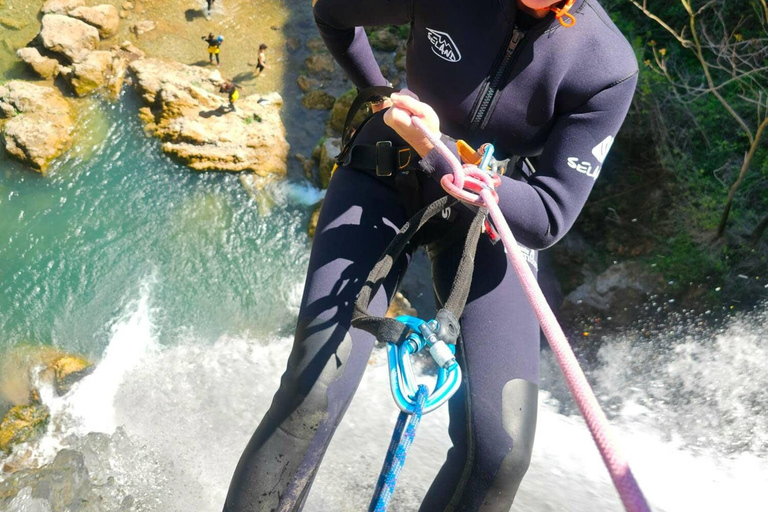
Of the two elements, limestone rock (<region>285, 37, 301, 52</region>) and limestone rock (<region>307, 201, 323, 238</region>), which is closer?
limestone rock (<region>307, 201, 323, 238</region>)

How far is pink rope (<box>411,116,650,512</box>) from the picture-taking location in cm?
93

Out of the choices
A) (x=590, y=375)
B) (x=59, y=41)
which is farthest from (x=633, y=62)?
(x=59, y=41)

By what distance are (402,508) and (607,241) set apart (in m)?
3.47

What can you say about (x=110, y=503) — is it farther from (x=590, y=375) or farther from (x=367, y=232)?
(x=590, y=375)

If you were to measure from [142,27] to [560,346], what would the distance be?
6.86 m

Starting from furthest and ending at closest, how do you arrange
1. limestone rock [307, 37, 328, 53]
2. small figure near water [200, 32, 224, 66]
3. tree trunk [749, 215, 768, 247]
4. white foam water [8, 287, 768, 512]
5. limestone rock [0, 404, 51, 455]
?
limestone rock [307, 37, 328, 53]
small figure near water [200, 32, 224, 66]
tree trunk [749, 215, 768, 247]
limestone rock [0, 404, 51, 455]
white foam water [8, 287, 768, 512]

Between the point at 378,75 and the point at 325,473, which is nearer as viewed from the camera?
the point at 378,75

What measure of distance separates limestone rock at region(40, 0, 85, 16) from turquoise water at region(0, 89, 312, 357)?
1926 mm

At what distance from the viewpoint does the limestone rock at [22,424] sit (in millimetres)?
3564

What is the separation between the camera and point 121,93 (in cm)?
580

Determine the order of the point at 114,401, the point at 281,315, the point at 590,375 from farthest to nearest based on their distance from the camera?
the point at 281,315
the point at 590,375
the point at 114,401

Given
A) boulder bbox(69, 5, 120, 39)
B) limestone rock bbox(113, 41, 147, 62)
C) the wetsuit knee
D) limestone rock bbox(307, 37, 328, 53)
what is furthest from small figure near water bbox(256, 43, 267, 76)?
the wetsuit knee

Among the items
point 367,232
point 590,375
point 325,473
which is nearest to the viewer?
point 367,232

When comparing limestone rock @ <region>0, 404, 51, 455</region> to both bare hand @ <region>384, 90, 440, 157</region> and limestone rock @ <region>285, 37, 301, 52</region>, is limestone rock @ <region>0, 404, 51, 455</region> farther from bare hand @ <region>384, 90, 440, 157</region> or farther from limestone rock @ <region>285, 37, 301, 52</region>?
limestone rock @ <region>285, 37, 301, 52</region>
